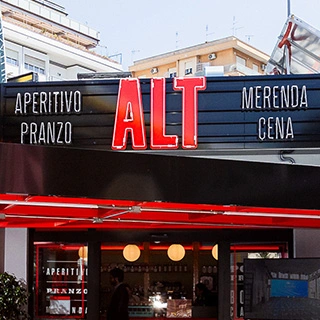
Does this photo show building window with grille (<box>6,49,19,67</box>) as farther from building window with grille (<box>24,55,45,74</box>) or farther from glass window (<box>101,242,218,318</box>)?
glass window (<box>101,242,218,318</box>)

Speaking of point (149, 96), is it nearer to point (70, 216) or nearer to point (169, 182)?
point (70, 216)

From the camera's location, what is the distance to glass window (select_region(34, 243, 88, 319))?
13672 mm

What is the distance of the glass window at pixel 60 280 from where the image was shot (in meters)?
13.7

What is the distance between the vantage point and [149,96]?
1209cm

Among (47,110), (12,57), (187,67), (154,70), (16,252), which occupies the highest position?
(154,70)

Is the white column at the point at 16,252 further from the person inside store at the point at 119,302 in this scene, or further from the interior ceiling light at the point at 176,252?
the interior ceiling light at the point at 176,252

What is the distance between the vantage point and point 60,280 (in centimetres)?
1392

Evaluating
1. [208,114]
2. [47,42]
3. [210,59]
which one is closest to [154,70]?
[210,59]

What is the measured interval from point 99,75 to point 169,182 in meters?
7.11

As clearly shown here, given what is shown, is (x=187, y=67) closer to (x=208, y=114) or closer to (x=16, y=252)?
(x=16, y=252)

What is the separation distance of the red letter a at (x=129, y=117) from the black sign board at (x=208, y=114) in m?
0.09

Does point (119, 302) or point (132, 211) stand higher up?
point (132, 211)

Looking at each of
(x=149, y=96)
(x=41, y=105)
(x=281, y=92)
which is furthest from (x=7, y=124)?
(x=281, y=92)

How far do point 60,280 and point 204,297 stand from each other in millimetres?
2695
